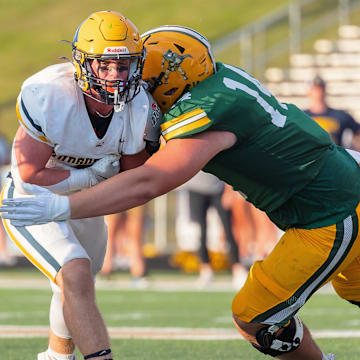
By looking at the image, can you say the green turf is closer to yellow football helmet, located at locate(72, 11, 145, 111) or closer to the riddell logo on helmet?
yellow football helmet, located at locate(72, 11, 145, 111)

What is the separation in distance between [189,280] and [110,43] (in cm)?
632

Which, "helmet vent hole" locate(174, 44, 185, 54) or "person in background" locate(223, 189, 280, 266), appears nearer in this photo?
"helmet vent hole" locate(174, 44, 185, 54)

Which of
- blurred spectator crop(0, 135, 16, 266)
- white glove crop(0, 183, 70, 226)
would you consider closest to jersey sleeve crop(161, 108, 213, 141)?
white glove crop(0, 183, 70, 226)

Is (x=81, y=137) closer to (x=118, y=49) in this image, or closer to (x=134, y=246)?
(x=118, y=49)

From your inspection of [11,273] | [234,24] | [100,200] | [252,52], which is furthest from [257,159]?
[234,24]

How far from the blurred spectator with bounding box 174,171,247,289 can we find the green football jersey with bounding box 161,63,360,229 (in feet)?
16.1

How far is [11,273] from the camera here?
1096 cm

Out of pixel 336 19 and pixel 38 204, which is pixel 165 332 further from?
pixel 336 19

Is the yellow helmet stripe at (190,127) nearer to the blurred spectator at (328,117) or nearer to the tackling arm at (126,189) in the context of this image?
the tackling arm at (126,189)

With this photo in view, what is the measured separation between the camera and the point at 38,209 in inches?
135

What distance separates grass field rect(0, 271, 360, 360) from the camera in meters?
5.31

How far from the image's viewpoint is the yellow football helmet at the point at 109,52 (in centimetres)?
398

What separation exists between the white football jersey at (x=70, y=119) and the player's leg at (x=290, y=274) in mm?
756

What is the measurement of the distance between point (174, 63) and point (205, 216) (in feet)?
18.6
